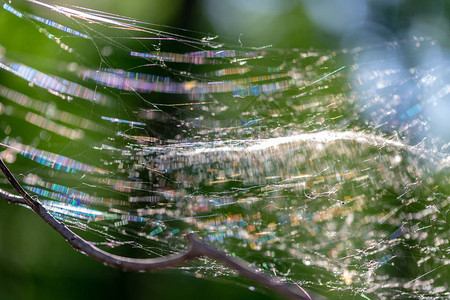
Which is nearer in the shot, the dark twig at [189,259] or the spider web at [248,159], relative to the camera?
the dark twig at [189,259]

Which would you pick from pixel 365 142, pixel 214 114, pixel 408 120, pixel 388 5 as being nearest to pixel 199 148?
pixel 214 114

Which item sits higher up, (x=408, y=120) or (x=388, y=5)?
(x=388, y=5)

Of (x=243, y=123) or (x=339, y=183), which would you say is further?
(x=243, y=123)

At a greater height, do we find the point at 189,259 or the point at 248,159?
the point at 248,159

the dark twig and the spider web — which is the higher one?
the spider web

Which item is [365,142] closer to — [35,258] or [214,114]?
[214,114]

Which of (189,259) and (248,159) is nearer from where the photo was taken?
(189,259)

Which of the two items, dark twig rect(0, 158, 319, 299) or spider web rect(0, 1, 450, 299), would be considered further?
spider web rect(0, 1, 450, 299)

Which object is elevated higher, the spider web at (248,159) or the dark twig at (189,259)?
the spider web at (248,159)
